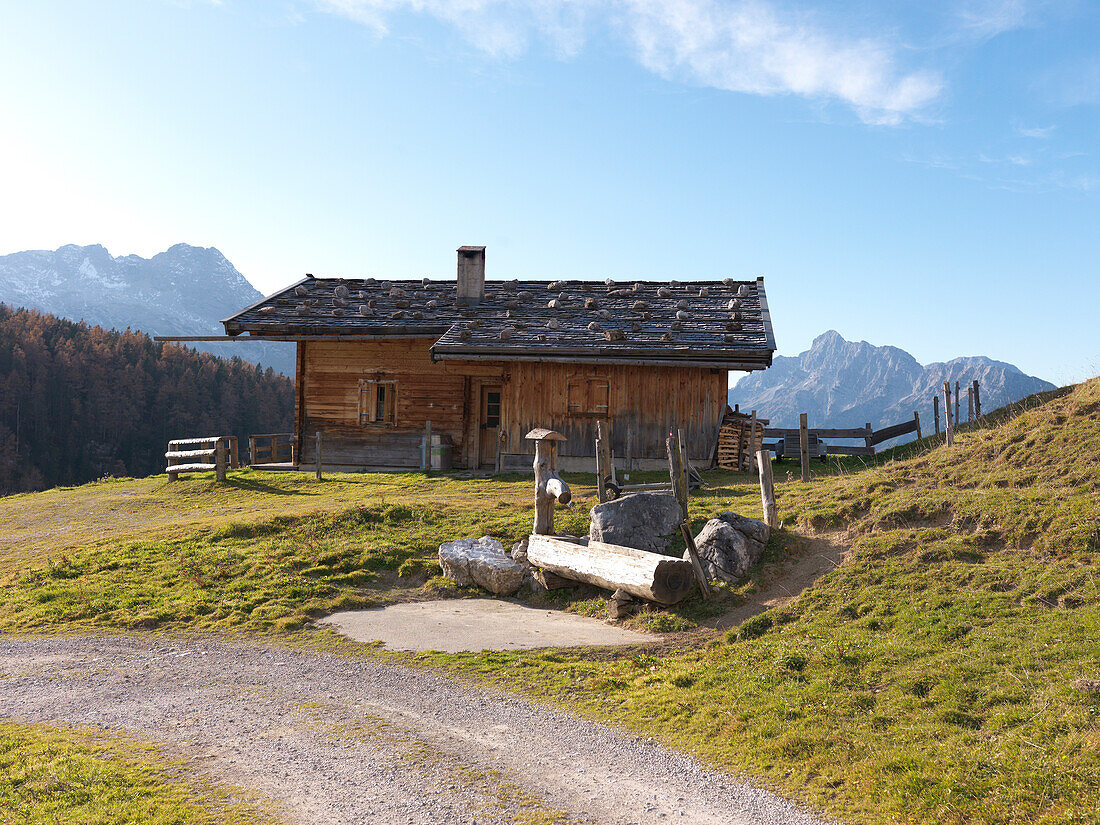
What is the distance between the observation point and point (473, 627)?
408 inches

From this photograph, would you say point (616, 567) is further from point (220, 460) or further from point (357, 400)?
point (357, 400)

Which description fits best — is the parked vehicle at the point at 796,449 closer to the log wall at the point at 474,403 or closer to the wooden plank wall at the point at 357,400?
the log wall at the point at 474,403

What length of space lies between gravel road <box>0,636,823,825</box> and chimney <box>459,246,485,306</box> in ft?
64.6

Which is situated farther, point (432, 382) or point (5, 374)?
point (5, 374)

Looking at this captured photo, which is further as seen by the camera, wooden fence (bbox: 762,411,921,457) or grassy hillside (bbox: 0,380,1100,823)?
wooden fence (bbox: 762,411,921,457)

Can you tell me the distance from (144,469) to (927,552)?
82209mm

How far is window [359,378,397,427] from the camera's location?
25.7 metres

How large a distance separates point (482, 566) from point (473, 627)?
70.1 inches

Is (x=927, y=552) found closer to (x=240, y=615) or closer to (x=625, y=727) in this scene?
(x=625, y=727)

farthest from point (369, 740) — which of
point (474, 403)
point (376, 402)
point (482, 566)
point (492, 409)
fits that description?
point (376, 402)

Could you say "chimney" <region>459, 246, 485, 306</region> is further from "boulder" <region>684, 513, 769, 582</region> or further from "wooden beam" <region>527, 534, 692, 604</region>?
"boulder" <region>684, 513, 769, 582</region>

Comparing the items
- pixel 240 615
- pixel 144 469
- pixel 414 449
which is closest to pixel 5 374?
pixel 144 469

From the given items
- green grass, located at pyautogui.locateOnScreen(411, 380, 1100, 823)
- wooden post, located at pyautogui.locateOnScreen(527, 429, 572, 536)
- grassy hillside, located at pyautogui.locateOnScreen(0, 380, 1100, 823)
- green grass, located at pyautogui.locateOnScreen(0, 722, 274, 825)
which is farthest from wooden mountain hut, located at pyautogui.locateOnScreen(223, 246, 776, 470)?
green grass, located at pyautogui.locateOnScreen(0, 722, 274, 825)

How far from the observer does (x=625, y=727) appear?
683cm
